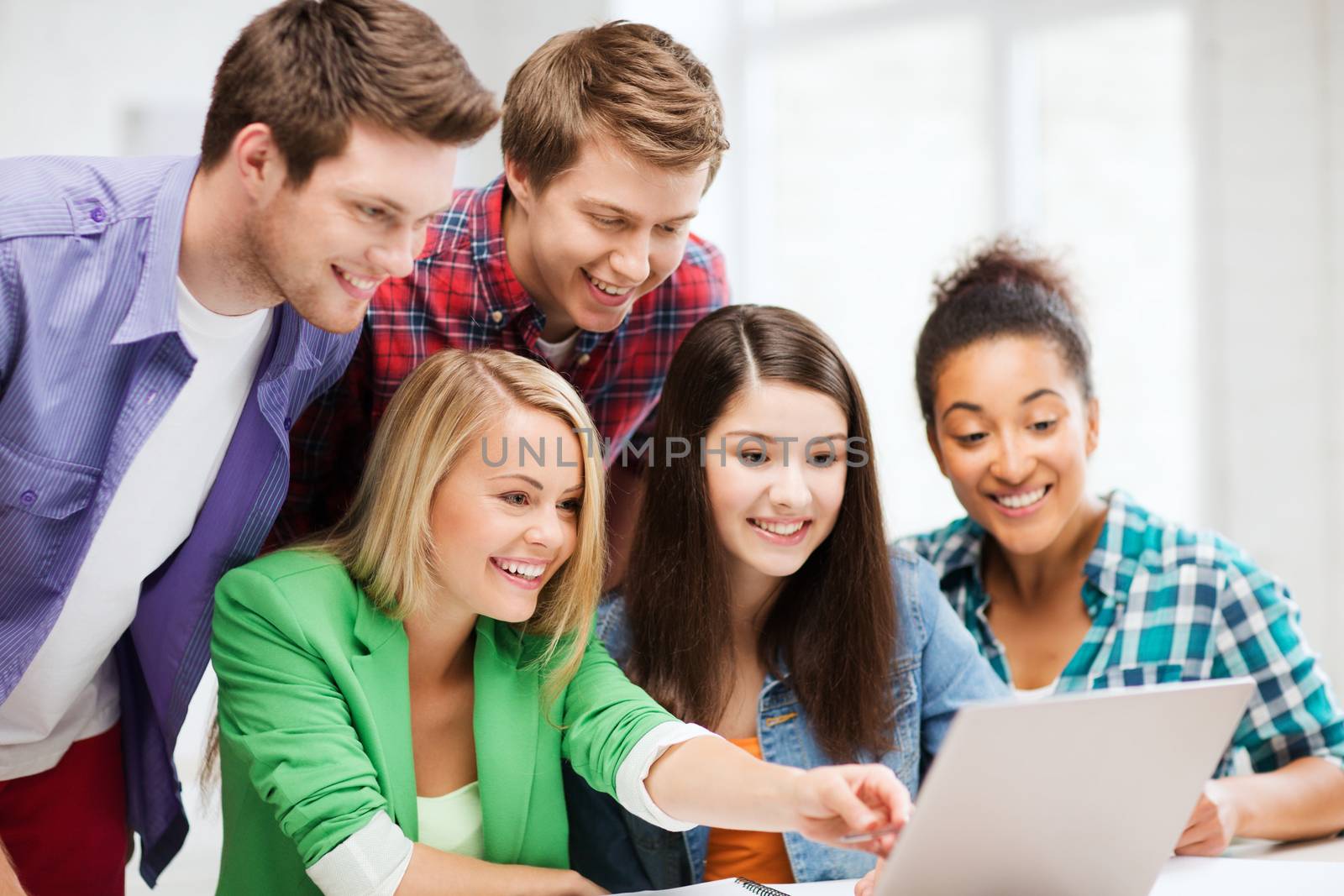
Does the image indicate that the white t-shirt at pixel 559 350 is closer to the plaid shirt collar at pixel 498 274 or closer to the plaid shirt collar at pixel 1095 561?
the plaid shirt collar at pixel 498 274

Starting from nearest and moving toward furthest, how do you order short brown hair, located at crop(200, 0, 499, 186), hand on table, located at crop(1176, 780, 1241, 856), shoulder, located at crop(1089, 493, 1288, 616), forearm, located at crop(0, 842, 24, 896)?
short brown hair, located at crop(200, 0, 499, 186) < forearm, located at crop(0, 842, 24, 896) < hand on table, located at crop(1176, 780, 1241, 856) < shoulder, located at crop(1089, 493, 1288, 616)

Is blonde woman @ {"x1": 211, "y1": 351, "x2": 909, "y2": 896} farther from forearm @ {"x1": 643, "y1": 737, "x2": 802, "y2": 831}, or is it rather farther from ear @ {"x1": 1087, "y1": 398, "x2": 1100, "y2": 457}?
ear @ {"x1": 1087, "y1": 398, "x2": 1100, "y2": 457}

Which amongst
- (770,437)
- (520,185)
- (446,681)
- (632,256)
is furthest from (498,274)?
(446,681)

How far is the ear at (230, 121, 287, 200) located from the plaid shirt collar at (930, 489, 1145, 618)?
1315 millimetres

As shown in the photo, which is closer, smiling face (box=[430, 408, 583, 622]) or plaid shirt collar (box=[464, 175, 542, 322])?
smiling face (box=[430, 408, 583, 622])

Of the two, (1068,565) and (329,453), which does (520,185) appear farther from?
(1068,565)

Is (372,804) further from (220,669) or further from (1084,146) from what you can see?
(1084,146)

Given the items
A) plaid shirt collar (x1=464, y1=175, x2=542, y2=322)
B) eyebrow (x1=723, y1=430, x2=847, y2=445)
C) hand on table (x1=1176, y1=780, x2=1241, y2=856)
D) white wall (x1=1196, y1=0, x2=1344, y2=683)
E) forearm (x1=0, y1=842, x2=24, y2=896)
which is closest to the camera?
forearm (x1=0, y1=842, x2=24, y2=896)

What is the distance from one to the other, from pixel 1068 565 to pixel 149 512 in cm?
142

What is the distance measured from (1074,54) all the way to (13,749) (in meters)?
3.38

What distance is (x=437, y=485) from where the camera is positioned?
1.57m

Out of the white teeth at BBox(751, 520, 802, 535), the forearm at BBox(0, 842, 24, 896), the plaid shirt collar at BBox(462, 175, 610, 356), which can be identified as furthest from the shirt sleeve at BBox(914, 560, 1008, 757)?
the forearm at BBox(0, 842, 24, 896)

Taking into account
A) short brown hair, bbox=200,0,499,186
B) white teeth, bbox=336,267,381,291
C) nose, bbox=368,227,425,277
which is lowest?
white teeth, bbox=336,267,381,291

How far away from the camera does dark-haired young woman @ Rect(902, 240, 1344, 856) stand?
1896 millimetres
